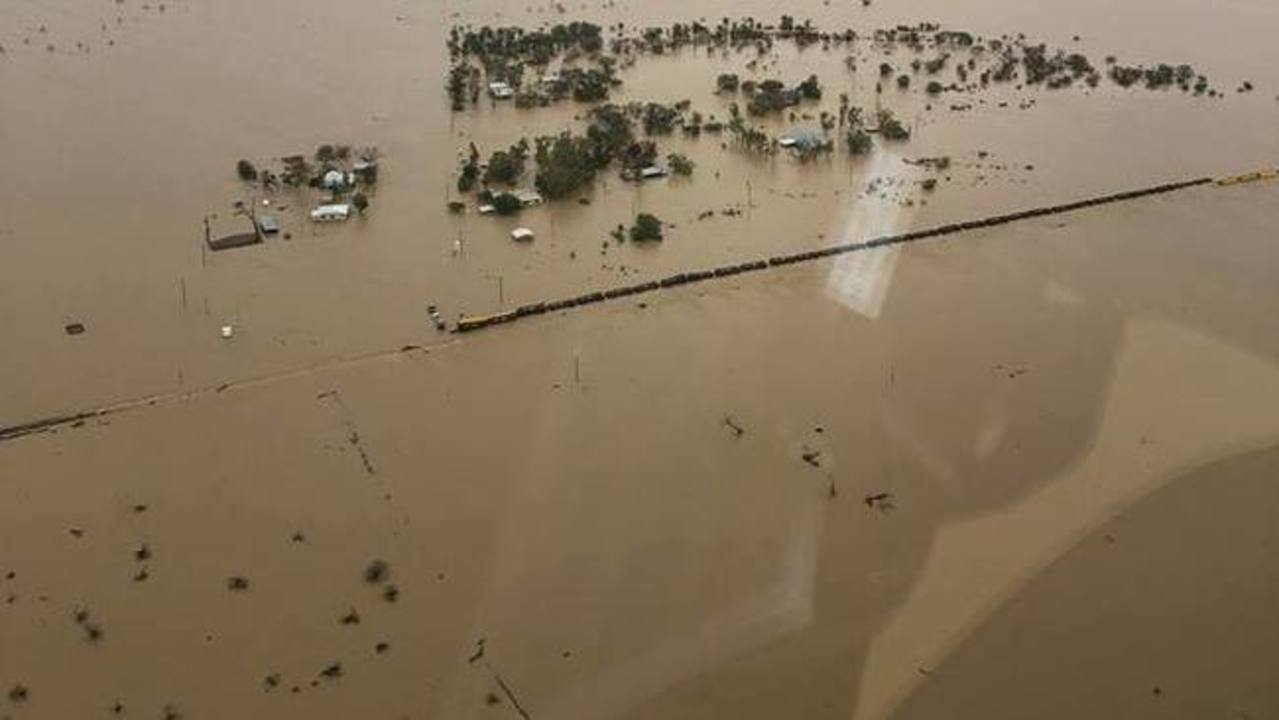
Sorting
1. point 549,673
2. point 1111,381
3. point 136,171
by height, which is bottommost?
point 549,673

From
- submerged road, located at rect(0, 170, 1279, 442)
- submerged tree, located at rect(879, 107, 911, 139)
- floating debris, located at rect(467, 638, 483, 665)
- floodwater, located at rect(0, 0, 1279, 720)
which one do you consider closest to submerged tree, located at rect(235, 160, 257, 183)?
floodwater, located at rect(0, 0, 1279, 720)

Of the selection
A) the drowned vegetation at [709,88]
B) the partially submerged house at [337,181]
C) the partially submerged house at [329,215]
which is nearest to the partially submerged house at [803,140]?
the drowned vegetation at [709,88]

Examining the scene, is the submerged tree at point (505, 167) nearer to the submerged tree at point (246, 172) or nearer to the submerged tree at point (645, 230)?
the submerged tree at point (645, 230)

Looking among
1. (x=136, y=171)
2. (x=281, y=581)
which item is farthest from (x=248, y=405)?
(x=136, y=171)

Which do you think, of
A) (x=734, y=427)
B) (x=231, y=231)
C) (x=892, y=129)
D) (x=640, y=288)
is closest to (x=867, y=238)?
(x=640, y=288)

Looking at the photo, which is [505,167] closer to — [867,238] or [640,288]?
[640,288]

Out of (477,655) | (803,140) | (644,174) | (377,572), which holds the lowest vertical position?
(477,655)

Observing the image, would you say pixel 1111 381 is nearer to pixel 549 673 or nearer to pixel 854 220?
pixel 854 220

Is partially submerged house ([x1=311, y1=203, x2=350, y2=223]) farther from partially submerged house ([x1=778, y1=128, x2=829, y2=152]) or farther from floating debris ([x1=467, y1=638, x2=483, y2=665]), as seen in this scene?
floating debris ([x1=467, y1=638, x2=483, y2=665])
